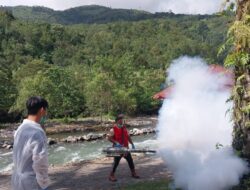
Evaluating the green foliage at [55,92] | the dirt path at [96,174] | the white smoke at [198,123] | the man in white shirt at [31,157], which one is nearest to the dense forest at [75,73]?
the green foliage at [55,92]

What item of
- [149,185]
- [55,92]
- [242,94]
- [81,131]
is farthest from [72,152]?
[55,92]

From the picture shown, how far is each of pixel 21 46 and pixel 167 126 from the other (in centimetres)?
11077

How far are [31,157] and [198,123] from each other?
5.01 m

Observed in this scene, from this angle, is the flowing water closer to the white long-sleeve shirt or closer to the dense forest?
the dense forest

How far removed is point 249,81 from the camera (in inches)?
338

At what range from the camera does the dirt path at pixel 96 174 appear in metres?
14.6

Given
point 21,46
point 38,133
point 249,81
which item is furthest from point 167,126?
point 21,46

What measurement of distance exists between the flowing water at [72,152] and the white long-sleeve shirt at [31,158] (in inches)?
754

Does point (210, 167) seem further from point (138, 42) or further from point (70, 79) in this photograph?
point (138, 42)

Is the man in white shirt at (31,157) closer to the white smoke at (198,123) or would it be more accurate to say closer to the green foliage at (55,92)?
the white smoke at (198,123)

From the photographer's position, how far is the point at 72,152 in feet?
101

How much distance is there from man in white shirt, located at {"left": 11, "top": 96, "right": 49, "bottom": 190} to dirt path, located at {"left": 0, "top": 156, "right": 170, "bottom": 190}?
303 inches

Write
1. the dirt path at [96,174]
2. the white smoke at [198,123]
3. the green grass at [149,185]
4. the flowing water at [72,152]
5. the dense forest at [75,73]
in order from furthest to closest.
→ the dense forest at [75,73] < the flowing water at [72,152] < the dirt path at [96,174] < the green grass at [149,185] < the white smoke at [198,123]

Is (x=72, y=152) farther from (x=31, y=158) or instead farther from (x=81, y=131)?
(x=31, y=158)
